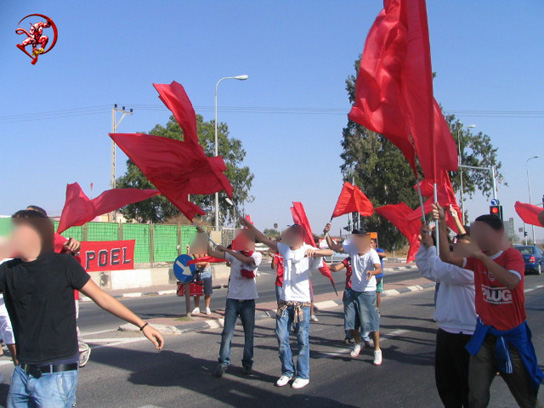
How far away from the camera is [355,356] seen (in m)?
7.61

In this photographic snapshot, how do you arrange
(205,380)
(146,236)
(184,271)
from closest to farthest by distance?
(205,380) → (184,271) → (146,236)

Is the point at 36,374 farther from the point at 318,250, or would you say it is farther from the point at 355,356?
the point at 355,356

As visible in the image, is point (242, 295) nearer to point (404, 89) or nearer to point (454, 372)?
point (454, 372)

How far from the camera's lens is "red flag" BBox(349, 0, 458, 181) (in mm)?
4426

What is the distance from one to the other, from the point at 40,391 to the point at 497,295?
10.4ft

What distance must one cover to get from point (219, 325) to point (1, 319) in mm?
5211

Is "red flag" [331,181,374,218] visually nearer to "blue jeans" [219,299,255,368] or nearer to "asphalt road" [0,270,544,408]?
"asphalt road" [0,270,544,408]

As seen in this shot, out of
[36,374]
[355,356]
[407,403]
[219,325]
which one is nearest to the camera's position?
[36,374]

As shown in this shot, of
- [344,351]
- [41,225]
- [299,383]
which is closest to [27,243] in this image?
[41,225]

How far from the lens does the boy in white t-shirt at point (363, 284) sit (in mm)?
7480

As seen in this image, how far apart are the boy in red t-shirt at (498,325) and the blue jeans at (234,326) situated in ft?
10.6

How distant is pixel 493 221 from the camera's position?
4.05 metres

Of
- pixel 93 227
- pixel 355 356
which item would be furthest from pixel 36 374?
pixel 93 227

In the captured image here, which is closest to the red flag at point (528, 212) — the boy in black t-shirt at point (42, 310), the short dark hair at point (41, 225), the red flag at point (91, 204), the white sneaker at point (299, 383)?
the white sneaker at point (299, 383)
